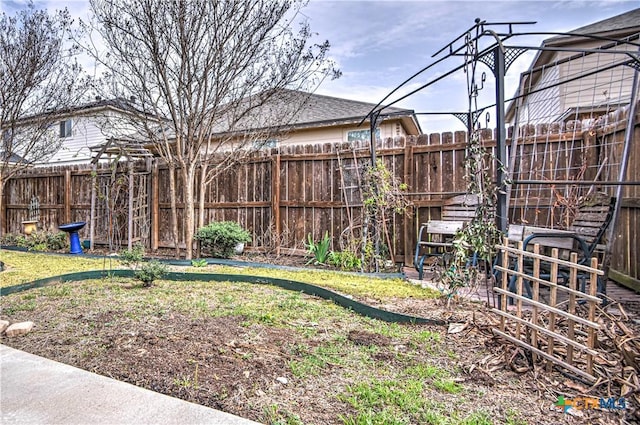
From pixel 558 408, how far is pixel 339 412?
106 cm

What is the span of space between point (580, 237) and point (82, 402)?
4.03 meters

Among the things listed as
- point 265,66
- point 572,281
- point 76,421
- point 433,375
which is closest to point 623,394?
point 572,281

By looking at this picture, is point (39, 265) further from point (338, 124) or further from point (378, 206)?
point (338, 124)

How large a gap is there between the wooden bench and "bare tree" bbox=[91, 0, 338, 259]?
3289 millimetres

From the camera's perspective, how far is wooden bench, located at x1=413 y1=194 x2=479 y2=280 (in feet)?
15.8

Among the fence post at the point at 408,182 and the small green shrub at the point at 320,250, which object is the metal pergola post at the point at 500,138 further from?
the small green shrub at the point at 320,250

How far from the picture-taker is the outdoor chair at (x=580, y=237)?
3.36m

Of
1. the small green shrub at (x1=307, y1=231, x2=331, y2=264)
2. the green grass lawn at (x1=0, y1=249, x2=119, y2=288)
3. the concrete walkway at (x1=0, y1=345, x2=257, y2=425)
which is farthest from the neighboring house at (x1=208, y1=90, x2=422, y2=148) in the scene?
the concrete walkway at (x1=0, y1=345, x2=257, y2=425)

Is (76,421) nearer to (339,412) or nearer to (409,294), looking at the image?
(339,412)

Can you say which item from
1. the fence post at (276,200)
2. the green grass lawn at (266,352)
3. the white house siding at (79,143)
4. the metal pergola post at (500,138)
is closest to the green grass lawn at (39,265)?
the green grass lawn at (266,352)

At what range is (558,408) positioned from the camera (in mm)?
1854

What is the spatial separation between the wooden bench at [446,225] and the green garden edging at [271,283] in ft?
4.80

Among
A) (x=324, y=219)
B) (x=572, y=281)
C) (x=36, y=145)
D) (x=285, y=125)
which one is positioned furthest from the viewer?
(x=36, y=145)

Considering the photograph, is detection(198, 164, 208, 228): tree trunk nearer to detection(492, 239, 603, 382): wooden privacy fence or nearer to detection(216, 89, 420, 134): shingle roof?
detection(216, 89, 420, 134): shingle roof
